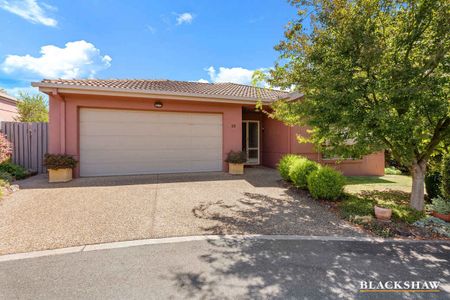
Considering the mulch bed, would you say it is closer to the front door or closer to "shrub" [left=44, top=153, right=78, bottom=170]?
the front door

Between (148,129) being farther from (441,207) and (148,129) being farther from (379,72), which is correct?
(441,207)

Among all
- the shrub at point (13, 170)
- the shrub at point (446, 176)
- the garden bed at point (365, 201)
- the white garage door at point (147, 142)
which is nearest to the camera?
the garden bed at point (365, 201)

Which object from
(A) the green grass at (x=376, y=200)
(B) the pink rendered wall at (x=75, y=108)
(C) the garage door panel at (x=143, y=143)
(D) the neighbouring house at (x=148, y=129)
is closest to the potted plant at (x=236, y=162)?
(D) the neighbouring house at (x=148, y=129)

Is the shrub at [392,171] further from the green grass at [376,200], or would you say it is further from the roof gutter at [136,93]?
the roof gutter at [136,93]

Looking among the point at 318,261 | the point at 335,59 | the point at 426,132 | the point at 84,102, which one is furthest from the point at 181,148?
the point at 426,132

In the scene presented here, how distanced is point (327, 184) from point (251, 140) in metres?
6.47

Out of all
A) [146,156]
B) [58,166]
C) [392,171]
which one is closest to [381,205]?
[146,156]

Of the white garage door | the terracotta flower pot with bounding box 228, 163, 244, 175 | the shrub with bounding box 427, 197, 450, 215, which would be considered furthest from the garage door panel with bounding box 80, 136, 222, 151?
the shrub with bounding box 427, 197, 450, 215

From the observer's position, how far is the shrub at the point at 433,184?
625 cm

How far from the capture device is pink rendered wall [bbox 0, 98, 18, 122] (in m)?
13.8

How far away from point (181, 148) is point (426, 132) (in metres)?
7.84

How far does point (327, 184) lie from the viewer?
557cm

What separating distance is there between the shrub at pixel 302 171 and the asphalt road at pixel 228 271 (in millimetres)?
2967

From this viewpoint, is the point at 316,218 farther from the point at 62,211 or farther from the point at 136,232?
the point at 62,211
